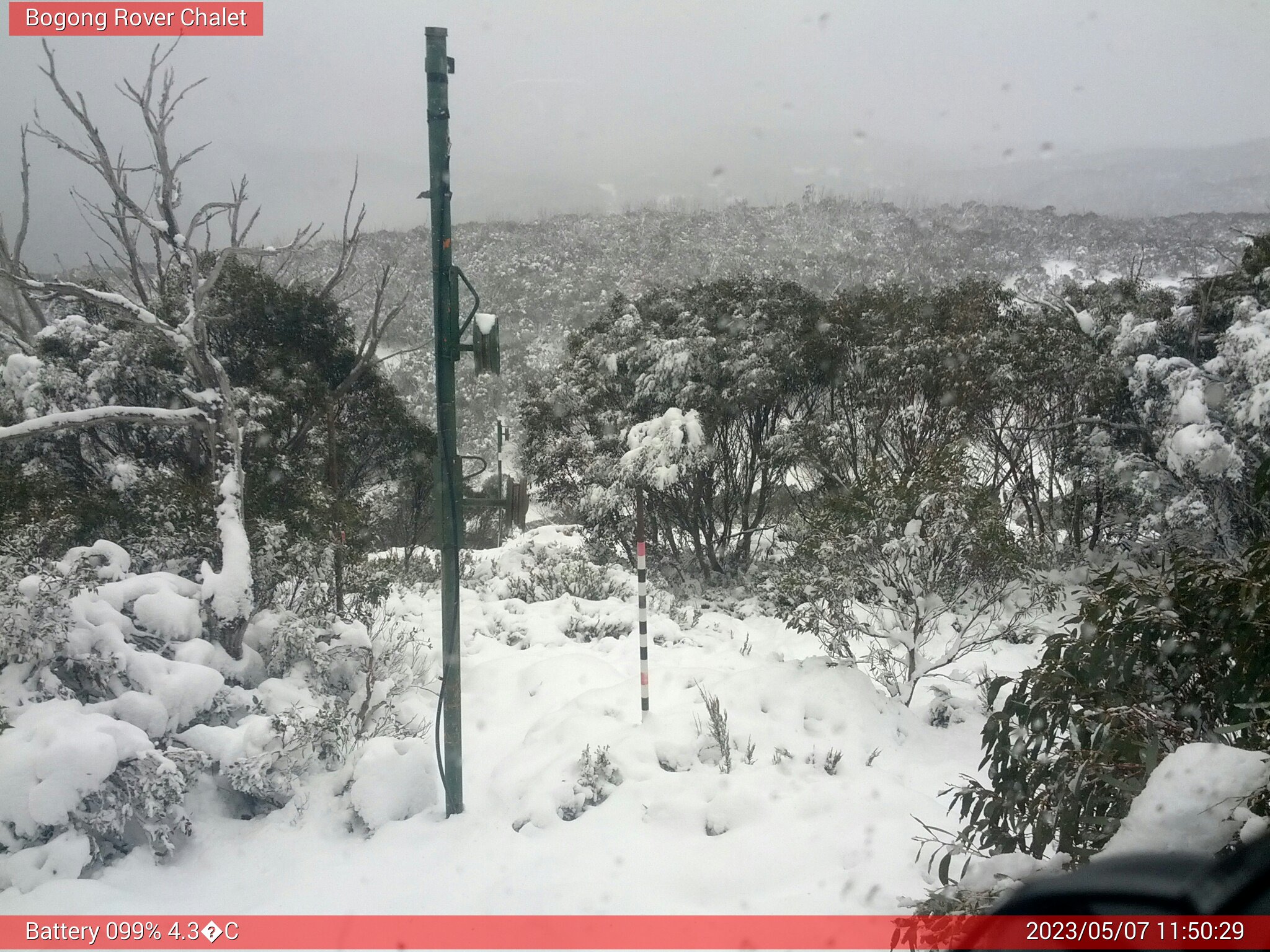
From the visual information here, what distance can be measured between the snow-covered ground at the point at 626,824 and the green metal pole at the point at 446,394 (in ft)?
1.54

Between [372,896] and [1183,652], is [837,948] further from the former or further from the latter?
[372,896]

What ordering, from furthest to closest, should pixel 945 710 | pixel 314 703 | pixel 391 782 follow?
pixel 945 710, pixel 314 703, pixel 391 782

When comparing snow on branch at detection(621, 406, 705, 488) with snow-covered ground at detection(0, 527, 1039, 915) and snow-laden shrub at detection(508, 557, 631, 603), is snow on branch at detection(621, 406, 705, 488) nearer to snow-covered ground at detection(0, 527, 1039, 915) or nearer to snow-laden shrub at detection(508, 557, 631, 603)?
snow-laden shrub at detection(508, 557, 631, 603)

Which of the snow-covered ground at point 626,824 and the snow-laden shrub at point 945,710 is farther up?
the snow-covered ground at point 626,824

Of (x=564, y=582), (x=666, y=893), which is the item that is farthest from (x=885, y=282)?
(x=666, y=893)

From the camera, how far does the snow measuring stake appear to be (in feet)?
13.1

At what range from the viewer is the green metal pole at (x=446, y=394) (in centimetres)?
395

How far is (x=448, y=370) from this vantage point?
4.18 m

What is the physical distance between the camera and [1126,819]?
6.13 feet

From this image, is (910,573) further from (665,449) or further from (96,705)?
(665,449)

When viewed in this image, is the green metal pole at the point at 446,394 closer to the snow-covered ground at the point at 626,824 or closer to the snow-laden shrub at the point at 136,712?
the snow-covered ground at the point at 626,824

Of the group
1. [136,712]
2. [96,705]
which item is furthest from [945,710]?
[96,705]

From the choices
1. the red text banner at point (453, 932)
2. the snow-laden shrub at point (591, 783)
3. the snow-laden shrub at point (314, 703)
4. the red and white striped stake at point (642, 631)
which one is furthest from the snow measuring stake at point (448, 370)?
the red and white striped stake at point (642, 631)

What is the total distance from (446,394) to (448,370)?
0.13 metres
